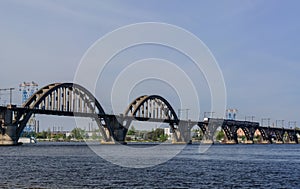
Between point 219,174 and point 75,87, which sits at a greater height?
point 75,87

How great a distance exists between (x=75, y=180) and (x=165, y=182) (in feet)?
25.0

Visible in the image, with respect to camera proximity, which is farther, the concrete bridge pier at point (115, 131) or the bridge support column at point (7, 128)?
the concrete bridge pier at point (115, 131)

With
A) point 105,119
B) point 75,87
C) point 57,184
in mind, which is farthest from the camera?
point 105,119

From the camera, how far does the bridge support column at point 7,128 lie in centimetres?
12624

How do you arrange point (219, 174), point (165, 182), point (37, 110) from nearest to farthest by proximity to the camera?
point (165, 182) → point (219, 174) → point (37, 110)

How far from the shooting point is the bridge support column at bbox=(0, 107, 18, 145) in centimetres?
12624

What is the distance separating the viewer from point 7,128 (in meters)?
127

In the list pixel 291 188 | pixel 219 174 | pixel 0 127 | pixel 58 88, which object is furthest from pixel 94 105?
pixel 291 188

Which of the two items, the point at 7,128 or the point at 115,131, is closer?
the point at 7,128

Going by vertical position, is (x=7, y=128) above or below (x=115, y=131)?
above

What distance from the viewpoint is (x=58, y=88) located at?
493 ft

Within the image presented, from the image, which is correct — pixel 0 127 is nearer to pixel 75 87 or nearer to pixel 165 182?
pixel 75 87

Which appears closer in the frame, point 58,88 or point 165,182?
point 165,182

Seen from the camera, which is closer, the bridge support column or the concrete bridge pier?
the bridge support column
